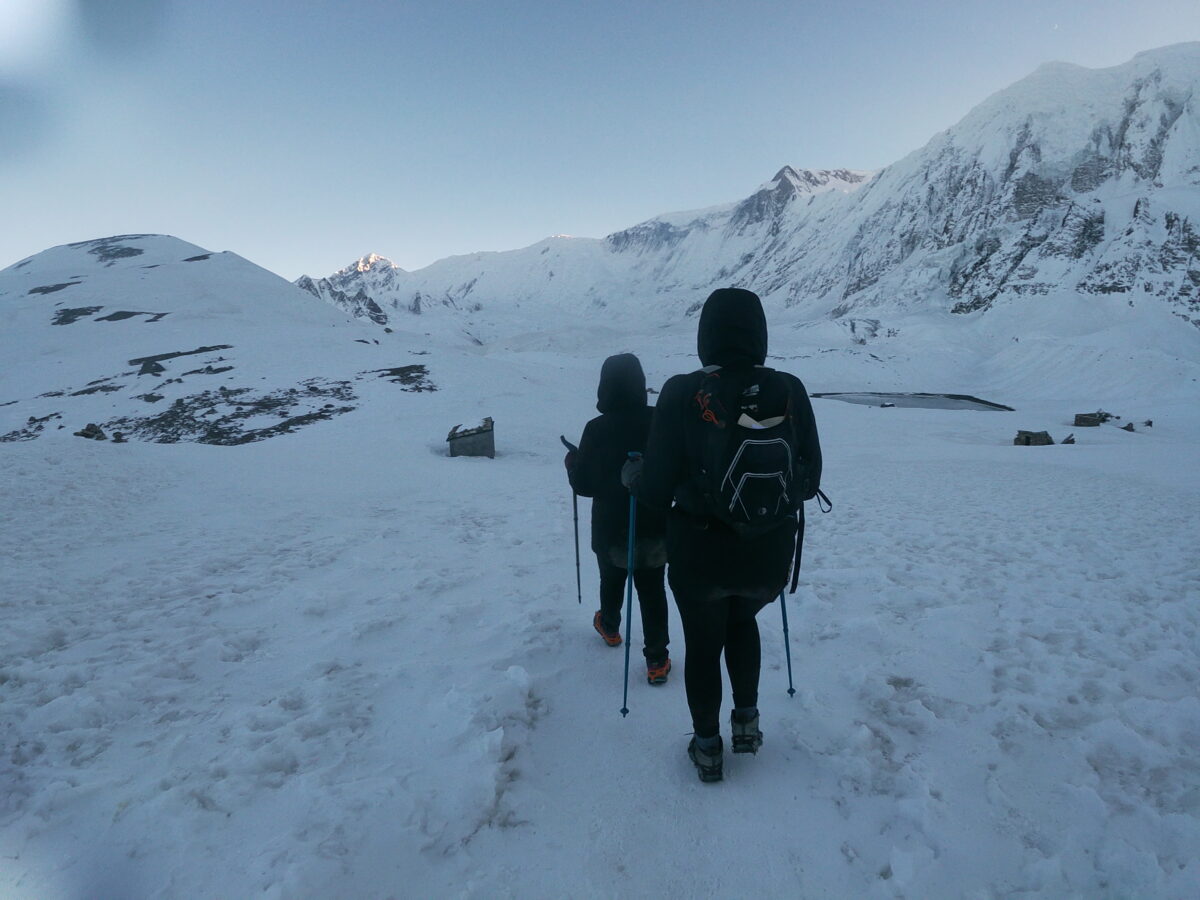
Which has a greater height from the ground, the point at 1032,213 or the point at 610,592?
the point at 1032,213

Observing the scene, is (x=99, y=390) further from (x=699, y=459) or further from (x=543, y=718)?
(x=699, y=459)

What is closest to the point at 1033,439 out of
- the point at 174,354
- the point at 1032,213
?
the point at 174,354

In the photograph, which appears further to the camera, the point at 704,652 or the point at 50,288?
the point at 50,288

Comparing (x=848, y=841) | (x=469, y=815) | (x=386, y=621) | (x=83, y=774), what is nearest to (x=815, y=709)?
(x=848, y=841)

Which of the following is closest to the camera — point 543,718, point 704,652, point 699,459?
point 699,459

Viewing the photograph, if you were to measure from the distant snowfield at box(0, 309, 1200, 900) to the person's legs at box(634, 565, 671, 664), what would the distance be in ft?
0.81

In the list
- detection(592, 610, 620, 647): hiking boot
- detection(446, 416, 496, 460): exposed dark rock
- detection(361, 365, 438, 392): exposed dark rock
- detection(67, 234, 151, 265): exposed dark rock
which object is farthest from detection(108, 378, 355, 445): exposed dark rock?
detection(67, 234, 151, 265): exposed dark rock

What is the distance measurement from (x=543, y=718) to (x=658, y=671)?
863 millimetres

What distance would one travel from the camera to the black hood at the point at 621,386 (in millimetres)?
3943

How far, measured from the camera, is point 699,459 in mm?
2697

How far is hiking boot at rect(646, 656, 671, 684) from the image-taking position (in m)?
3.91

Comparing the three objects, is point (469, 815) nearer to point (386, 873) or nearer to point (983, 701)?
point (386, 873)

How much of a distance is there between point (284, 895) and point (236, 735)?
134 cm

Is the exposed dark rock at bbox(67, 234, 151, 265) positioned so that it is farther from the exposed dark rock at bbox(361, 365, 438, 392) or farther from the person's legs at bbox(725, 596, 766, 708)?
the person's legs at bbox(725, 596, 766, 708)
